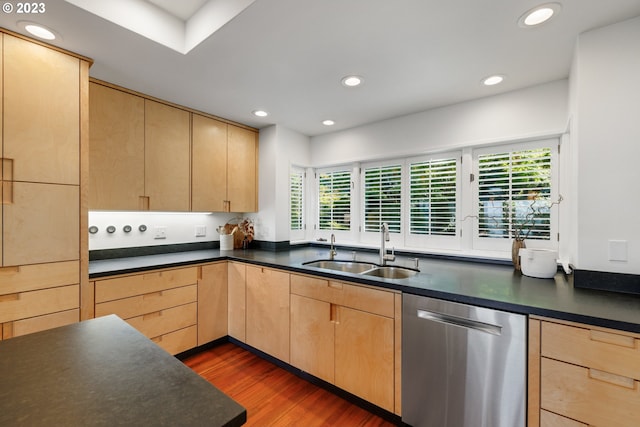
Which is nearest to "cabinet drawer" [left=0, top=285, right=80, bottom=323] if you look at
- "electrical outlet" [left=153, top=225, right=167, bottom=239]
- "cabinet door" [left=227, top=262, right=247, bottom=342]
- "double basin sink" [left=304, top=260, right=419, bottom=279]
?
"electrical outlet" [left=153, top=225, right=167, bottom=239]

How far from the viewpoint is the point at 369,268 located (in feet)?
A: 7.94

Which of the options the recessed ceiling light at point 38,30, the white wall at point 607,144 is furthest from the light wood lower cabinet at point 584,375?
the recessed ceiling light at point 38,30

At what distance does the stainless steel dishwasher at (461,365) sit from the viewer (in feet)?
4.29

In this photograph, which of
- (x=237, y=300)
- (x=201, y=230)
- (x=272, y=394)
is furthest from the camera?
(x=201, y=230)

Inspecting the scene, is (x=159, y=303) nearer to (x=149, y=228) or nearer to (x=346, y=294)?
(x=149, y=228)

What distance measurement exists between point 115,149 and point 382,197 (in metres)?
2.45

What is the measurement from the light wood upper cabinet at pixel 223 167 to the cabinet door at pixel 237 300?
2.38 feet

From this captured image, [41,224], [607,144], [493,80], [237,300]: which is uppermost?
[493,80]

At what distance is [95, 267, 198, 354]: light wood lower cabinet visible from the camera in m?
1.99

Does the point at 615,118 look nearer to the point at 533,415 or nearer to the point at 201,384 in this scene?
the point at 533,415

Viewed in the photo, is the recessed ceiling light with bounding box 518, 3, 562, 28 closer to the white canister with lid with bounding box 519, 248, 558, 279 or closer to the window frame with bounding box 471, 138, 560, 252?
the window frame with bounding box 471, 138, 560, 252

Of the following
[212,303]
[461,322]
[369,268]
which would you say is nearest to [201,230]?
[212,303]

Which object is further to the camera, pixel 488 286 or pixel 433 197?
pixel 433 197

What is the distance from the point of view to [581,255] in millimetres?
1532
